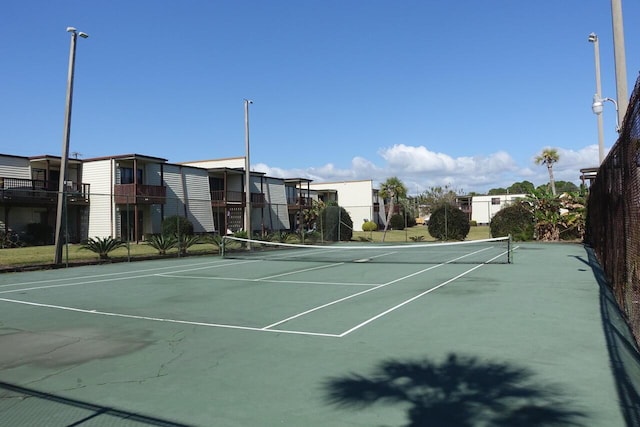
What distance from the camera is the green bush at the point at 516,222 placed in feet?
111

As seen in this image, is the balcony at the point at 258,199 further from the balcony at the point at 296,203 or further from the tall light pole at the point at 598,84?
the tall light pole at the point at 598,84

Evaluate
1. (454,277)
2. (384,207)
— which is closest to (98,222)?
(454,277)

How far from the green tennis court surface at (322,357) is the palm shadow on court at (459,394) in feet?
0.07

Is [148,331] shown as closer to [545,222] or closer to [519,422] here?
[519,422]

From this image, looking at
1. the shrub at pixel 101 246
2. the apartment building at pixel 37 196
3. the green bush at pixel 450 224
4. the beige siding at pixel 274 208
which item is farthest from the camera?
the beige siding at pixel 274 208

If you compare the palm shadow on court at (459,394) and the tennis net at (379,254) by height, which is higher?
the tennis net at (379,254)

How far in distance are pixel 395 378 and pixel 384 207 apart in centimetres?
6999

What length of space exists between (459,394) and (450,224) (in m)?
32.8

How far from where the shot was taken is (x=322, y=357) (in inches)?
243

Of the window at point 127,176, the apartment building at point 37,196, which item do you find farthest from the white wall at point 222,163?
the apartment building at point 37,196

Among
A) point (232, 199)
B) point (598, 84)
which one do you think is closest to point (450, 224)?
point (598, 84)

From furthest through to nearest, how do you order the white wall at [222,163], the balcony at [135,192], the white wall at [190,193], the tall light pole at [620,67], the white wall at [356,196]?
the white wall at [356,196]
the white wall at [222,163]
the white wall at [190,193]
the balcony at [135,192]
the tall light pole at [620,67]

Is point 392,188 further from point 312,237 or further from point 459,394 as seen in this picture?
point 459,394

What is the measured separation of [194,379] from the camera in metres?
5.41
